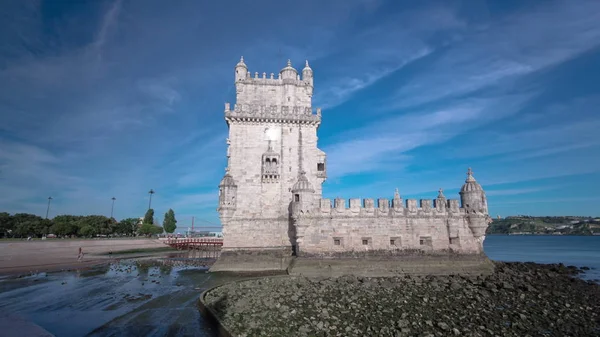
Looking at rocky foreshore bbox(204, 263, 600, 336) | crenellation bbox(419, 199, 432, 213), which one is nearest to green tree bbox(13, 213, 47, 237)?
rocky foreshore bbox(204, 263, 600, 336)

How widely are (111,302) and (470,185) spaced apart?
82.9 ft

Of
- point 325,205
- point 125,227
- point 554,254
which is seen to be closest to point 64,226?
point 125,227

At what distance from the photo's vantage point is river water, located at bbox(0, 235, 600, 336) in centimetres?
1157

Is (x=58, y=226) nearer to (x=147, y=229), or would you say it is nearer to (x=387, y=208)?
(x=147, y=229)

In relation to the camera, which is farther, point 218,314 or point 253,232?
point 253,232

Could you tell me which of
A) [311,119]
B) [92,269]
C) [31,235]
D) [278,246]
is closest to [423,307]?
[278,246]

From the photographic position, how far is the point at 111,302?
15602mm

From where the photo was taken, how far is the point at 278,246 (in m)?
24.4

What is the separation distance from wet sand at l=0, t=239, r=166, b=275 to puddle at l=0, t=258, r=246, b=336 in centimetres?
501

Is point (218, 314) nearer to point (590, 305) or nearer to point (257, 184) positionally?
point (257, 184)

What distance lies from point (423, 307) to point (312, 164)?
586 inches

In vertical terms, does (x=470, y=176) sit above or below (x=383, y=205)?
above

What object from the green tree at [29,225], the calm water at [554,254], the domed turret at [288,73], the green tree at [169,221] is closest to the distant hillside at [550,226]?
the calm water at [554,254]

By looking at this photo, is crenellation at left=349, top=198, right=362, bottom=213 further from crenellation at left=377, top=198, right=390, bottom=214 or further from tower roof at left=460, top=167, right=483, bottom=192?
tower roof at left=460, top=167, right=483, bottom=192
